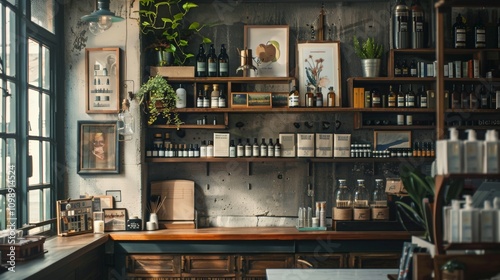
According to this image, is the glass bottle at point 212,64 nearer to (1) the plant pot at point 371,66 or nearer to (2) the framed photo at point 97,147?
(2) the framed photo at point 97,147

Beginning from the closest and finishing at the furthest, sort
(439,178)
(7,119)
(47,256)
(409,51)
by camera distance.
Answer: (439,178)
(47,256)
(7,119)
(409,51)

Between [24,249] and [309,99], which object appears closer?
[24,249]

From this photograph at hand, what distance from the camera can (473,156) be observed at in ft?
10.5

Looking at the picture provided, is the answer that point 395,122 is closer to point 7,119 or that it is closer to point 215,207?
point 215,207

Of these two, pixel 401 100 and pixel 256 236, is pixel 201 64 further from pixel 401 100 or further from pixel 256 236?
pixel 401 100

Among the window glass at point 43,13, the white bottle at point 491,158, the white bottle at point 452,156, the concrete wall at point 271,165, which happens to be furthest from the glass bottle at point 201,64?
the white bottle at point 491,158

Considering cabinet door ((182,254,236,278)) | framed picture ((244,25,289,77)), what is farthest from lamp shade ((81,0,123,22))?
cabinet door ((182,254,236,278))

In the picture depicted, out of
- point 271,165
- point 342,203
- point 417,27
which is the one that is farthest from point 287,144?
point 417,27

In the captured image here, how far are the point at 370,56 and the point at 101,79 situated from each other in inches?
111

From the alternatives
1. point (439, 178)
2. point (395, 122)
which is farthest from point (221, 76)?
point (439, 178)

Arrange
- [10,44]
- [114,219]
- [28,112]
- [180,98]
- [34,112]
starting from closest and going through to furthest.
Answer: [10,44], [28,112], [34,112], [114,219], [180,98]

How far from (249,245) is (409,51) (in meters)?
2.64

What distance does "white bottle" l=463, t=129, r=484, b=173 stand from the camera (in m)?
3.21

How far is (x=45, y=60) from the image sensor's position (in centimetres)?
612
